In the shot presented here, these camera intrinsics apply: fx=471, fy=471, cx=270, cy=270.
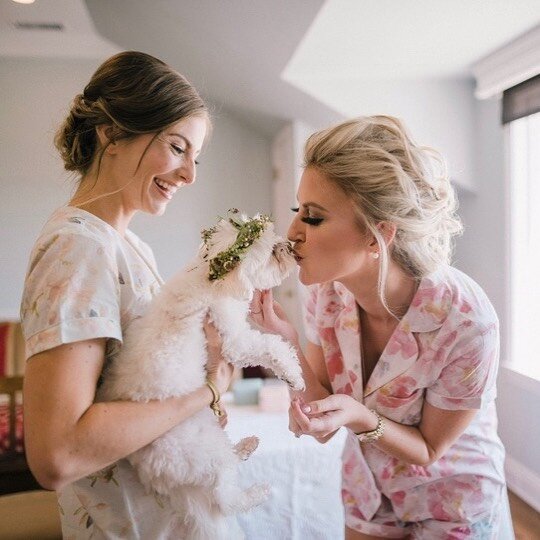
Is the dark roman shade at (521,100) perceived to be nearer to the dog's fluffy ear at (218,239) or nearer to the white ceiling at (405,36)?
the white ceiling at (405,36)

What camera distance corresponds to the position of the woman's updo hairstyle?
3.67ft

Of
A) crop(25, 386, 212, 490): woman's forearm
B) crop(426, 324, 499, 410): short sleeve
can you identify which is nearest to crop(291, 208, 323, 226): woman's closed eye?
crop(426, 324, 499, 410): short sleeve

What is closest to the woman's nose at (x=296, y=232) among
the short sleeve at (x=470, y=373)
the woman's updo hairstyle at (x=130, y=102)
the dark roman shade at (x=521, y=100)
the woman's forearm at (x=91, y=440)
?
the woman's updo hairstyle at (x=130, y=102)

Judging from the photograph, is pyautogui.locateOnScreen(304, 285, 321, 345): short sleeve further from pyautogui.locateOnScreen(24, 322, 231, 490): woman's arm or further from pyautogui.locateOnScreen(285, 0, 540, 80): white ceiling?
pyautogui.locateOnScreen(285, 0, 540, 80): white ceiling

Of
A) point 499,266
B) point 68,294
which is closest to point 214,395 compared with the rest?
point 68,294

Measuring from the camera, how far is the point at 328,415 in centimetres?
111

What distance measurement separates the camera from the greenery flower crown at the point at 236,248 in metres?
1.16

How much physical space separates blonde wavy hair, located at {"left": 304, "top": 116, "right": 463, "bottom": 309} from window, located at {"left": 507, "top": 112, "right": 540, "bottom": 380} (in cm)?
217

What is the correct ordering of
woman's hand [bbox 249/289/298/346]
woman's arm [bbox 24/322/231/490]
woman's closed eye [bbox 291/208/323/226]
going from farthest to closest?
woman's hand [bbox 249/289/298/346]
woman's closed eye [bbox 291/208/323/226]
woman's arm [bbox 24/322/231/490]

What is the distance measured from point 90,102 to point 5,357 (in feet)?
10.0

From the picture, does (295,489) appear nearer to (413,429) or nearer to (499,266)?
(413,429)

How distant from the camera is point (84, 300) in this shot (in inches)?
35.4

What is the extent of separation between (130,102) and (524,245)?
2.87 meters

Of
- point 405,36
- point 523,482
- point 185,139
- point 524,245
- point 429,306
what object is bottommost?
point 523,482
